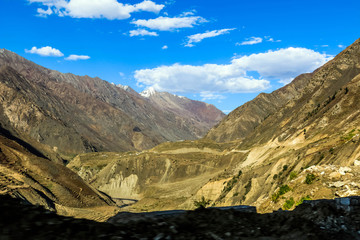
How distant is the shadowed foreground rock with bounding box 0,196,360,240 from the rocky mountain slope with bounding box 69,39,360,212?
7.02 metres

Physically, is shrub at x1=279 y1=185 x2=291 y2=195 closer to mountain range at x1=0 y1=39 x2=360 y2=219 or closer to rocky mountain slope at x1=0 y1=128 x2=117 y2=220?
mountain range at x1=0 y1=39 x2=360 y2=219

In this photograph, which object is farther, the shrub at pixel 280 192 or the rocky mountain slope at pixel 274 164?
the rocky mountain slope at pixel 274 164

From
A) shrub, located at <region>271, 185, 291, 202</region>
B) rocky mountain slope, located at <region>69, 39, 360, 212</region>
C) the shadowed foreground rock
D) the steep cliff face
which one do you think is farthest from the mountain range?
the shadowed foreground rock

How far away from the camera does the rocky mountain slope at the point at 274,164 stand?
2028 cm

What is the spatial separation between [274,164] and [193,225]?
137ft

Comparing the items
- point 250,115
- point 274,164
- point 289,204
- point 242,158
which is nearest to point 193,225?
point 289,204

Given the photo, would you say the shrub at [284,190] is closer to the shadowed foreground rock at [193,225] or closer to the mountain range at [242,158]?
the mountain range at [242,158]

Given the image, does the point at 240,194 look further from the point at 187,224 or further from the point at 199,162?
the point at 199,162

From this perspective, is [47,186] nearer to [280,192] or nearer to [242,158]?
[280,192]

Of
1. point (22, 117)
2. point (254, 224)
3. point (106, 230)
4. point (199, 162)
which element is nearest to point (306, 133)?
point (199, 162)

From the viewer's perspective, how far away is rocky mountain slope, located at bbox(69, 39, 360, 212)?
2028 cm

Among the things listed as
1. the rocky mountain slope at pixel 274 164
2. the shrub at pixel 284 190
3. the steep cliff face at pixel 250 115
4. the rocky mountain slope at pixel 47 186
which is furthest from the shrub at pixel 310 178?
the steep cliff face at pixel 250 115

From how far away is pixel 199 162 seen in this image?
101 m

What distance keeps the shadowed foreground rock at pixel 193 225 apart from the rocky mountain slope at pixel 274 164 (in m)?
7.02
